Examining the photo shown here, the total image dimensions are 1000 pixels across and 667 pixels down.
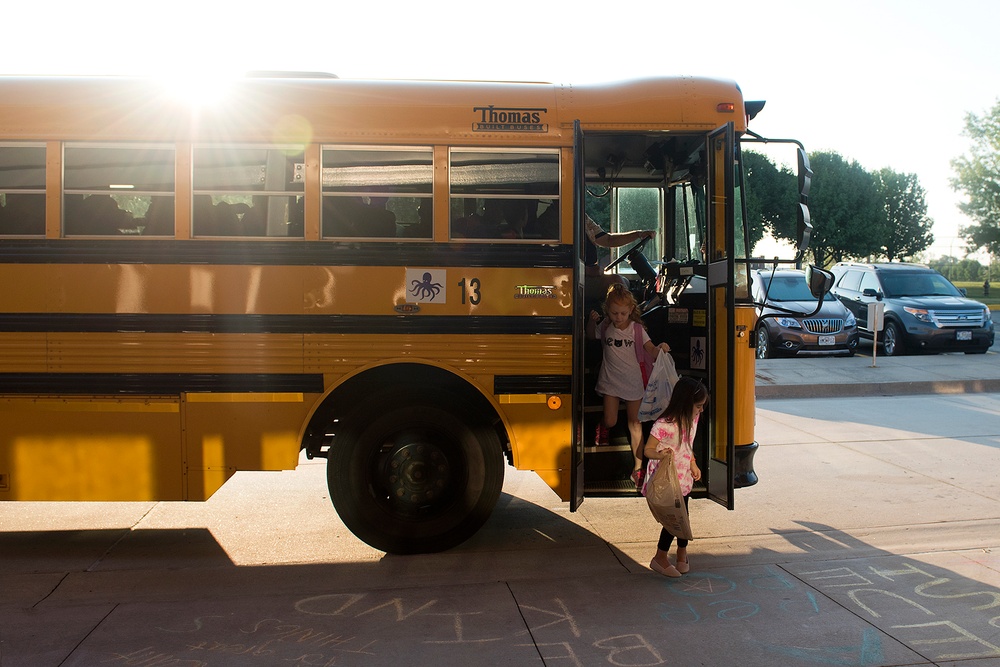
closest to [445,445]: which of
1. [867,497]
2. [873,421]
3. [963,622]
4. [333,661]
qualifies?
[333,661]

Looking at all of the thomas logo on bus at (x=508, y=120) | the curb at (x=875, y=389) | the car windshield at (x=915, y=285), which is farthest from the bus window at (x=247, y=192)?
the car windshield at (x=915, y=285)

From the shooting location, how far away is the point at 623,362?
5766 mm

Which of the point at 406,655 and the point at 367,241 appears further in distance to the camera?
the point at 367,241

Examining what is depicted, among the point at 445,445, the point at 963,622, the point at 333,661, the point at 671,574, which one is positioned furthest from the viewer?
the point at 445,445

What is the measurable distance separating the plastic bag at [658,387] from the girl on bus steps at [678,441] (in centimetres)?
52

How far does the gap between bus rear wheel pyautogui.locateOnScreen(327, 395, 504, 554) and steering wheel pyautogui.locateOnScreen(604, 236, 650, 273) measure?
225 cm

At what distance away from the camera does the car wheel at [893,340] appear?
653 inches

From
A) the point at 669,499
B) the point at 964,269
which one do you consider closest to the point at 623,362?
the point at 669,499

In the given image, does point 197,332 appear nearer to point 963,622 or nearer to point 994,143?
point 963,622

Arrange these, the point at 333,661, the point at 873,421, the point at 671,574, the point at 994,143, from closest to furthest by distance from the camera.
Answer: the point at 333,661, the point at 671,574, the point at 873,421, the point at 994,143

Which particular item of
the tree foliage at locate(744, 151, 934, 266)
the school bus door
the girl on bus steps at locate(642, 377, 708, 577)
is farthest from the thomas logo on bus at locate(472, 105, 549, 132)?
the tree foliage at locate(744, 151, 934, 266)

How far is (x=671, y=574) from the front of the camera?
5.08 metres

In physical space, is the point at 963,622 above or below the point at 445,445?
below

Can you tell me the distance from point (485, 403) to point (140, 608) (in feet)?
7.43
